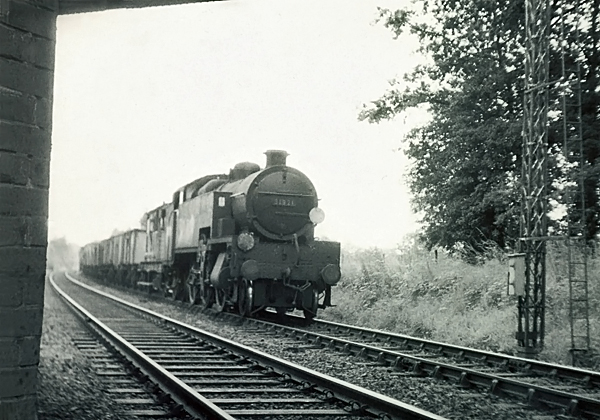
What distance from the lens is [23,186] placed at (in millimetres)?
3062

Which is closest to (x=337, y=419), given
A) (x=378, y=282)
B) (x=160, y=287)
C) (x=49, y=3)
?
(x=49, y=3)

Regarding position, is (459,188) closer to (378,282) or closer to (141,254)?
(378,282)

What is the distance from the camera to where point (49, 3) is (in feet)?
10.5

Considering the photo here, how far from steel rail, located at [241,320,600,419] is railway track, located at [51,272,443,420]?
61.0 inches

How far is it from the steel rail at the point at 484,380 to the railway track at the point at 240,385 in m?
1.55

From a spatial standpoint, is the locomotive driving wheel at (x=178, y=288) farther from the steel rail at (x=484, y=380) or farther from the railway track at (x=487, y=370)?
the steel rail at (x=484, y=380)

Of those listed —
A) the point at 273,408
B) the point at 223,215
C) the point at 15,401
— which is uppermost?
the point at 223,215

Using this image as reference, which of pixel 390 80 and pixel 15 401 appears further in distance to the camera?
pixel 390 80

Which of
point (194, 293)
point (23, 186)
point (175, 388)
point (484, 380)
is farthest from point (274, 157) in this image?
point (23, 186)

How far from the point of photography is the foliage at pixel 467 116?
16.3 metres

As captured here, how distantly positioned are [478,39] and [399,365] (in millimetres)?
11208

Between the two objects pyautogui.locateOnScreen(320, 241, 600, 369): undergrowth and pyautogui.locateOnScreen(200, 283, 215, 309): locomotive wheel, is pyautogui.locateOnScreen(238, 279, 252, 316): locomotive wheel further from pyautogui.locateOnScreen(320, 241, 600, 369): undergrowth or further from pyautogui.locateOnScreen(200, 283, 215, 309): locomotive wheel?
pyautogui.locateOnScreen(320, 241, 600, 369): undergrowth

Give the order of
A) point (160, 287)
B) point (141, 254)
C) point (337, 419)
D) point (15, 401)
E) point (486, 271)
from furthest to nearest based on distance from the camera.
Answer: point (141, 254) → point (160, 287) → point (486, 271) → point (337, 419) → point (15, 401)

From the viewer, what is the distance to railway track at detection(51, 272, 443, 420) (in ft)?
18.1
